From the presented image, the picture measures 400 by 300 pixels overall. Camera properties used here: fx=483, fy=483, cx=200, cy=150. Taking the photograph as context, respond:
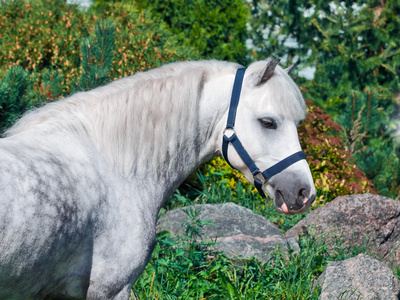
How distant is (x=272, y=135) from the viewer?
2.55 meters

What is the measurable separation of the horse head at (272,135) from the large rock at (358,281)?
47.8 inches

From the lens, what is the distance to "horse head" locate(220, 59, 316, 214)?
2.53m

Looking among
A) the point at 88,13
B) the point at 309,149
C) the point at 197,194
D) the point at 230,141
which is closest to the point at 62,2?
the point at 88,13

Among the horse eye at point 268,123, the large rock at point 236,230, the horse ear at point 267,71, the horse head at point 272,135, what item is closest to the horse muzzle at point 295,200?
the horse head at point 272,135

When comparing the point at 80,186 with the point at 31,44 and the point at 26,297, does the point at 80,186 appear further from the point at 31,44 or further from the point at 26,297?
the point at 31,44

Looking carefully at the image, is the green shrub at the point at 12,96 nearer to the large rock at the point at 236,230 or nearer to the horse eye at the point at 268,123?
the large rock at the point at 236,230

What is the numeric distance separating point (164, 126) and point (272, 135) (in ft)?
1.87

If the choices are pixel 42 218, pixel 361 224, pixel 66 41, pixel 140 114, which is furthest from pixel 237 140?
pixel 66 41

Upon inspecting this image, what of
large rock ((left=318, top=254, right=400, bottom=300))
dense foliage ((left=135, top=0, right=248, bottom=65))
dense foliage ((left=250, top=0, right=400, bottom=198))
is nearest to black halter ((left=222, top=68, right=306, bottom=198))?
large rock ((left=318, top=254, right=400, bottom=300))

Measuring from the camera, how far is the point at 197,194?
5688 millimetres

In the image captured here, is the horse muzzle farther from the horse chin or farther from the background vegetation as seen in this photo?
the background vegetation

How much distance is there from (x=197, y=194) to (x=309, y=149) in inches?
61.6

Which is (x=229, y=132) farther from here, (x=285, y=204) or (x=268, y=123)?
(x=285, y=204)

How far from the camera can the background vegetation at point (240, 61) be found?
3723 mm
